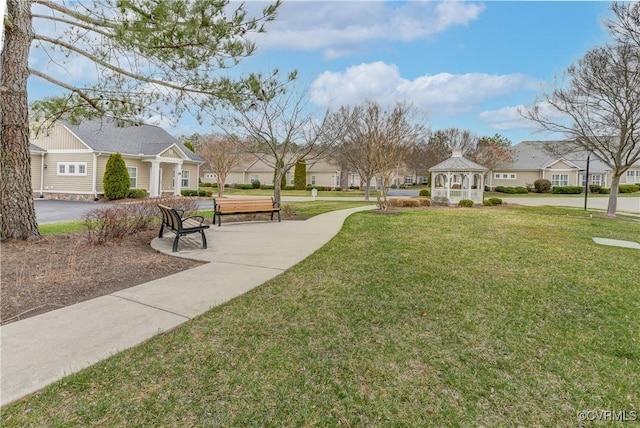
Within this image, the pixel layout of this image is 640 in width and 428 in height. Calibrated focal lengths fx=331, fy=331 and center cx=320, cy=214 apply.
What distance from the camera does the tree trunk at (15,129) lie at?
601cm

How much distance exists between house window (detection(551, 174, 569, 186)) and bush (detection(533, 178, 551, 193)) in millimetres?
2863

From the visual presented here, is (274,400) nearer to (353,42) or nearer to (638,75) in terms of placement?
(353,42)

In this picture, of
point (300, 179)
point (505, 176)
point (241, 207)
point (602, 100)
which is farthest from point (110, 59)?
point (505, 176)

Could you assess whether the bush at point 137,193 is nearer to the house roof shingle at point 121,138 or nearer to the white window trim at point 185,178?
the house roof shingle at point 121,138

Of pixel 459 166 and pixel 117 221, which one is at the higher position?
pixel 459 166

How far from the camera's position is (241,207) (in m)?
10.6

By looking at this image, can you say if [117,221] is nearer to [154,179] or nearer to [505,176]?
[154,179]

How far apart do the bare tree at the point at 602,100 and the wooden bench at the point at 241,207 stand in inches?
556

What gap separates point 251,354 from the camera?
9.36 ft

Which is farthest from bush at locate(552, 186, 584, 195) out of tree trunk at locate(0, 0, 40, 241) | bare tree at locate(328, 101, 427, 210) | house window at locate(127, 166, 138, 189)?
tree trunk at locate(0, 0, 40, 241)

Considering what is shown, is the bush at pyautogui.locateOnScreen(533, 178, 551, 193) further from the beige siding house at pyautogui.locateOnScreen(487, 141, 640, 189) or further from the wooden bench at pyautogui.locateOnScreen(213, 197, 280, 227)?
the wooden bench at pyautogui.locateOnScreen(213, 197, 280, 227)

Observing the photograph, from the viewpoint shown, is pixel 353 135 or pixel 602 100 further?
pixel 353 135

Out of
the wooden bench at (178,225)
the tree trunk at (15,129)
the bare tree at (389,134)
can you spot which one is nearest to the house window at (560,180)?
the bare tree at (389,134)

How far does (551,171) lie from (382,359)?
47.4m
